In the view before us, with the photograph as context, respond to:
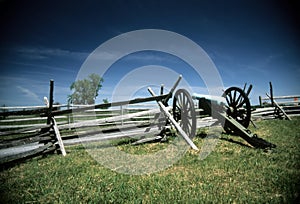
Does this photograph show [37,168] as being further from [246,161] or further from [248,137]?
[248,137]

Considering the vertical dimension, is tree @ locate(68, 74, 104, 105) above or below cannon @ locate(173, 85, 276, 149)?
above

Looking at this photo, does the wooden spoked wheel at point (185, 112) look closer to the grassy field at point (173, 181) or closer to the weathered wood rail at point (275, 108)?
the grassy field at point (173, 181)

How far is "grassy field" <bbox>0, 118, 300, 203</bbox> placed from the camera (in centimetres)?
270

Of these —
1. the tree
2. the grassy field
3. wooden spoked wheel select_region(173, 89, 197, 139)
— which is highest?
the tree

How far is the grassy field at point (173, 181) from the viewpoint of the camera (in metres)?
2.70

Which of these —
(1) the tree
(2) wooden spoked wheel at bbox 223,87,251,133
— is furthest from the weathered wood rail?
(1) the tree

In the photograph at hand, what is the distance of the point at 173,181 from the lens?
129 inches

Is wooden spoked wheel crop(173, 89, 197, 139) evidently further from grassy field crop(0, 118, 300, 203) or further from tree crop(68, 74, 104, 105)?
tree crop(68, 74, 104, 105)

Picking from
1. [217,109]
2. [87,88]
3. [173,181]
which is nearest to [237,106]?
[217,109]

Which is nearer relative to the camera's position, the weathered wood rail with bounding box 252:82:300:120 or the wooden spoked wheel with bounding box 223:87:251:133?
the wooden spoked wheel with bounding box 223:87:251:133

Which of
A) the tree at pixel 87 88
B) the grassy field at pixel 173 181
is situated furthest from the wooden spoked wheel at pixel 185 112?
the tree at pixel 87 88

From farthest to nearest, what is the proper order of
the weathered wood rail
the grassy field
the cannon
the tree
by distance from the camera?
the tree < the weathered wood rail < the cannon < the grassy field

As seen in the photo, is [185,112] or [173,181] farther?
[185,112]

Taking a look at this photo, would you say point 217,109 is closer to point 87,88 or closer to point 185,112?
point 185,112
